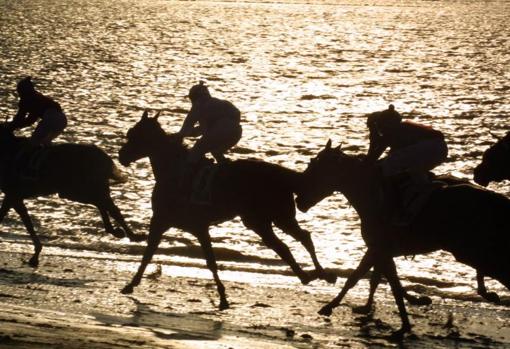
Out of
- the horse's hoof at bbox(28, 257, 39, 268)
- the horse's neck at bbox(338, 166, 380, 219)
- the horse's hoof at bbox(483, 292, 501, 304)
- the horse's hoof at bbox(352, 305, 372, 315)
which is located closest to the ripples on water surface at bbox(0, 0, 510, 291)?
the horse's hoof at bbox(28, 257, 39, 268)

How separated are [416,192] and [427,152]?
2.21 ft

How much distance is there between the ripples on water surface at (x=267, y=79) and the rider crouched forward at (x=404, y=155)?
13.6 feet

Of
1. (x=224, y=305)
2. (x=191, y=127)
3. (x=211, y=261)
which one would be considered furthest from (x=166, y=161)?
(x=224, y=305)

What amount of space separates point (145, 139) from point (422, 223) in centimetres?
442

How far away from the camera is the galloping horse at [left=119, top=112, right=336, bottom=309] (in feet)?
61.1

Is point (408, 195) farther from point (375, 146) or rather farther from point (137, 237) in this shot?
point (137, 237)

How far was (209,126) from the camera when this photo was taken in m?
19.3

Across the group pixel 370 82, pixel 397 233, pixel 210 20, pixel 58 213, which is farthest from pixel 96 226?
pixel 210 20

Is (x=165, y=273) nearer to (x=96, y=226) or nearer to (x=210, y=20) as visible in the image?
(x=96, y=226)

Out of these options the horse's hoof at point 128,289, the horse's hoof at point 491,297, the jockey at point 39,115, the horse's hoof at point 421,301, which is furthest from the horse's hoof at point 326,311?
the jockey at point 39,115

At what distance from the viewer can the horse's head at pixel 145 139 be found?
19.3 metres

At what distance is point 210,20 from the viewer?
84.9 metres

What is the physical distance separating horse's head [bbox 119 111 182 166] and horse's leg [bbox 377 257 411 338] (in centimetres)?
363

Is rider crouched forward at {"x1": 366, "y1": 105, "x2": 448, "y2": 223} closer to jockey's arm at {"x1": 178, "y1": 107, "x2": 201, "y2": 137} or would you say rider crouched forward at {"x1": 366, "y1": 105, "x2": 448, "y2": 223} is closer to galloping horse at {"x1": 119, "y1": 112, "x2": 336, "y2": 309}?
galloping horse at {"x1": 119, "y1": 112, "x2": 336, "y2": 309}
